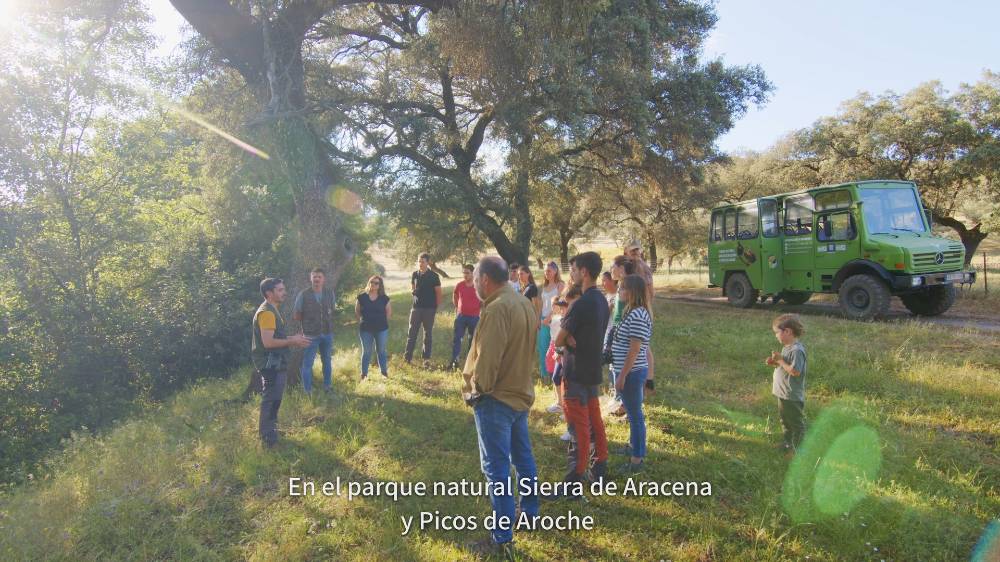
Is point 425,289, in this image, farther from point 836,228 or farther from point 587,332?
point 836,228

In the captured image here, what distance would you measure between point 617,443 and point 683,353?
428 cm

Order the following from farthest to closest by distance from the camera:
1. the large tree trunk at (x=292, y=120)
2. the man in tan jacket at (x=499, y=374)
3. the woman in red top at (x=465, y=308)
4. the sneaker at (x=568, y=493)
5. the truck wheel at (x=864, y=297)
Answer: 1. the truck wheel at (x=864, y=297)
2. the woman in red top at (x=465, y=308)
3. the large tree trunk at (x=292, y=120)
4. the sneaker at (x=568, y=493)
5. the man in tan jacket at (x=499, y=374)

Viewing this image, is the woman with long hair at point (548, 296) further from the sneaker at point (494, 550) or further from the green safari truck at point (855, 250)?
the green safari truck at point (855, 250)

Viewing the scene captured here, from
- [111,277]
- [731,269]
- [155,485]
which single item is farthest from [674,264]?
[155,485]

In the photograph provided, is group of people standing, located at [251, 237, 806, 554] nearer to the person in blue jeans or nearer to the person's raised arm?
the person's raised arm

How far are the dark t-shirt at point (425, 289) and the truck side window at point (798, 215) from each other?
844cm

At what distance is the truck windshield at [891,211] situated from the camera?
32.6 feet

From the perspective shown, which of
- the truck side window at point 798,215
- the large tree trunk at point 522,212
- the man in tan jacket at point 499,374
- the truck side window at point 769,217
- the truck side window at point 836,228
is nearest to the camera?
the man in tan jacket at point 499,374

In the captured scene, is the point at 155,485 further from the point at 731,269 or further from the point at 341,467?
the point at 731,269

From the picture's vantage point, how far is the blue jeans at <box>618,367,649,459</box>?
13.8 feet

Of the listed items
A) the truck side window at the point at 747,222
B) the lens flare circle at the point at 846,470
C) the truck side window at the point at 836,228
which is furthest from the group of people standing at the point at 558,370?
the truck side window at the point at 747,222

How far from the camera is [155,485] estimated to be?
15.8 ft

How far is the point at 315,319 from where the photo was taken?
687 cm

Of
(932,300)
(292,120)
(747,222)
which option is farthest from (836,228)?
(292,120)
